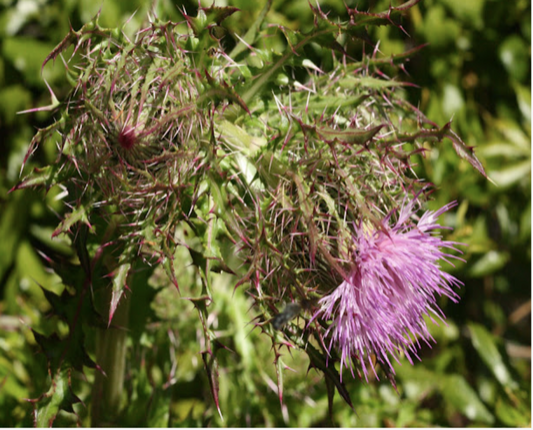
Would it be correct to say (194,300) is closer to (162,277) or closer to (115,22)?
(162,277)

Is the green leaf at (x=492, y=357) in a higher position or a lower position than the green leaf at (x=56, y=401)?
lower

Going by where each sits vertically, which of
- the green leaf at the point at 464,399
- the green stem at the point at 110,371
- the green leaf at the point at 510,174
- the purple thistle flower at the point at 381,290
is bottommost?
the green leaf at the point at 464,399

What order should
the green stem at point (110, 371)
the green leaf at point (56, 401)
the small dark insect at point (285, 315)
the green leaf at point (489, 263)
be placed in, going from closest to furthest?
the small dark insect at point (285, 315) → the green leaf at point (56, 401) → the green stem at point (110, 371) → the green leaf at point (489, 263)

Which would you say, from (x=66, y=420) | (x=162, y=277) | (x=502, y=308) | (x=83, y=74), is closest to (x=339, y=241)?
(x=83, y=74)

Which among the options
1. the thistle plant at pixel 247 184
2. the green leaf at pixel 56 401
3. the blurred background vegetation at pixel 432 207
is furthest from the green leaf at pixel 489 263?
the green leaf at pixel 56 401

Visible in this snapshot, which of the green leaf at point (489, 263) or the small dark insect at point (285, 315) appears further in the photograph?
the green leaf at point (489, 263)

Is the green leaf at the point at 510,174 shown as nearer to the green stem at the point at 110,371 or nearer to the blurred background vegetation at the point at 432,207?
the blurred background vegetation at the point at 432,207
